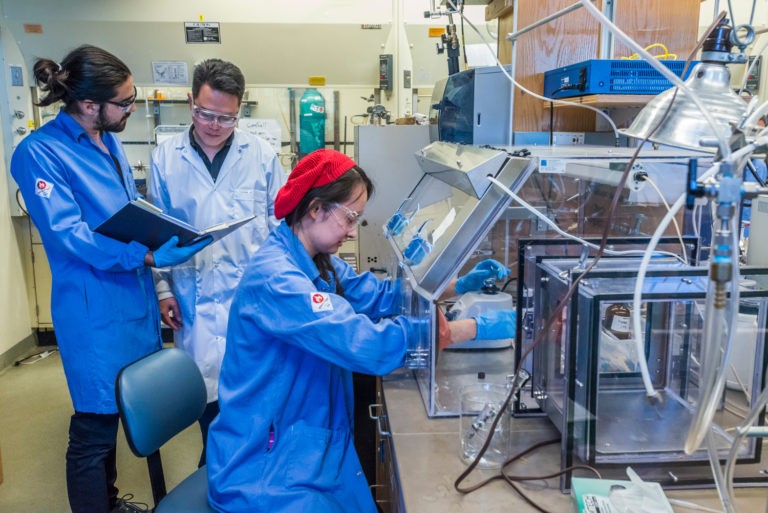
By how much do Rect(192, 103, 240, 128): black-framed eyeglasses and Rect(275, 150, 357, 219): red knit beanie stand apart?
686mm

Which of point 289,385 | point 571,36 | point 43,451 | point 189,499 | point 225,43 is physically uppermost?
point 225,43

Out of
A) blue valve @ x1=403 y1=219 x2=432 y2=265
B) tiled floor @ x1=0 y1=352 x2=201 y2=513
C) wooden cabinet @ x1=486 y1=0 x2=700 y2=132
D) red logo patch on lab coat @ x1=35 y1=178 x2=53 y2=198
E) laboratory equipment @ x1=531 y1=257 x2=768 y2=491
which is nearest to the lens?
laboratory equipment @ x1=531 y1=257 x2=768 y2=491

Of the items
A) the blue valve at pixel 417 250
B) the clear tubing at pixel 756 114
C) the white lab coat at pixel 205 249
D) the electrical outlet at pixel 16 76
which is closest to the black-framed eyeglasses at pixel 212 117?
the white lab coat at pixel 205 249

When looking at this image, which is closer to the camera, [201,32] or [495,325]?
[495,325]

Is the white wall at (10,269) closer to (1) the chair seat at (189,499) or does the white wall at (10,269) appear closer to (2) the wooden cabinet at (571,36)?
(1) the chair seat at (189,499)

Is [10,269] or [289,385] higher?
[289,385]

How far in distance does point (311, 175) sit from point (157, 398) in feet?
2.11

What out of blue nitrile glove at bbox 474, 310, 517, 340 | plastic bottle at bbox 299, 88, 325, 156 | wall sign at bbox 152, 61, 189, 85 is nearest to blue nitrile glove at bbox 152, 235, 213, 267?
blue nitrile glove at bbox 474, 310, 517, 340

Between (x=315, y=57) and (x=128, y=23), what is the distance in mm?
1072

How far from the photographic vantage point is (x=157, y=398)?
1464 millimetres

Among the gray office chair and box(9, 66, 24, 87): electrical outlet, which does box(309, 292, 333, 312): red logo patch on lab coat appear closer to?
the gray office chair

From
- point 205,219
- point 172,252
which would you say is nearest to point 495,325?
point 172,252

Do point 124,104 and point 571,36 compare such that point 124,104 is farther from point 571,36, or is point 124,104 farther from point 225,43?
point 225,43

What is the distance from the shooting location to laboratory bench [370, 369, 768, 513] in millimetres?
1043
